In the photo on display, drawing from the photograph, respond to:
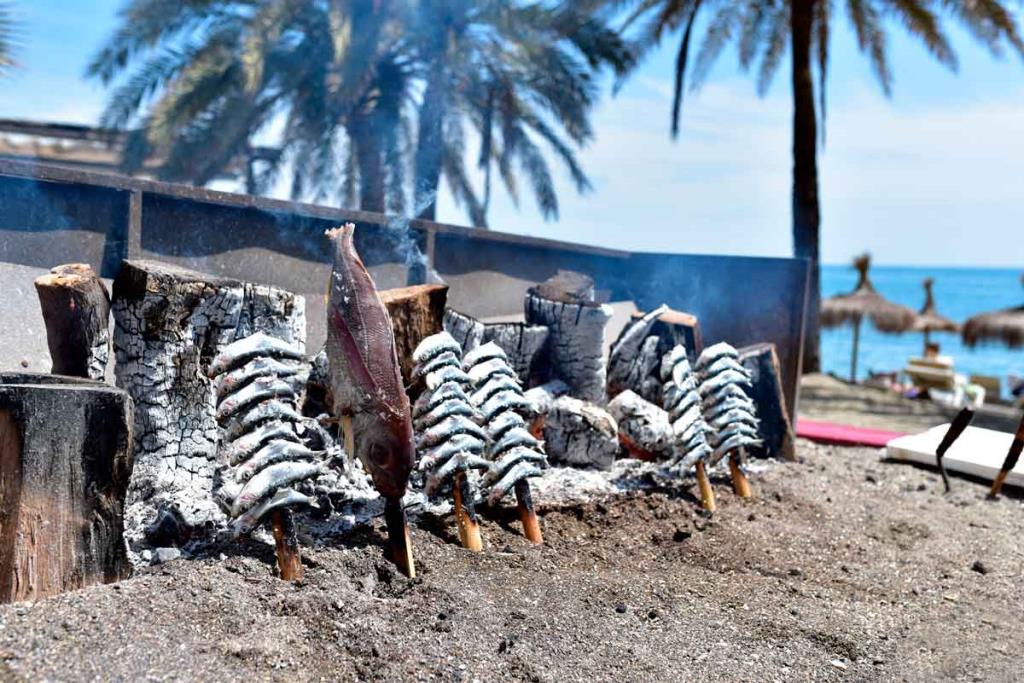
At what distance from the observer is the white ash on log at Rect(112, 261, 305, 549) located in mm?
3359

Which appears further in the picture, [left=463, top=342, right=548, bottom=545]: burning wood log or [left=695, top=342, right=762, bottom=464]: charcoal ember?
[left=695, top=342, right=762, bottom=464]: charcoal ember

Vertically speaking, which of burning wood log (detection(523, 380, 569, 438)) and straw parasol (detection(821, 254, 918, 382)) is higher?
straw parasol (detection(821, 254, 918, 382))

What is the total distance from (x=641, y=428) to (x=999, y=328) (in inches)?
617

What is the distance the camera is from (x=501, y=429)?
12.7 feet

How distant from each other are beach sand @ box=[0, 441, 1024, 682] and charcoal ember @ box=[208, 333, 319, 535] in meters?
0.24

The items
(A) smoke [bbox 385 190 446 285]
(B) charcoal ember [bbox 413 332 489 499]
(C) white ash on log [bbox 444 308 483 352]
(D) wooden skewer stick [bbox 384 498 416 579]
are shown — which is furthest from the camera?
(A) smoke [bbox 385 190 446 285]

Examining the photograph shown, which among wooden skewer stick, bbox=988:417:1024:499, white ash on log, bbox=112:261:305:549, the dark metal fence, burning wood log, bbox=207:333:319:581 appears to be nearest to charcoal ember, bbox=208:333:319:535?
burning wood log, bbox=207:333:319:581

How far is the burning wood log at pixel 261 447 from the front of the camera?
303 centimetres

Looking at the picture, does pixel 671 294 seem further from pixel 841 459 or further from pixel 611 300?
pixel 841 459

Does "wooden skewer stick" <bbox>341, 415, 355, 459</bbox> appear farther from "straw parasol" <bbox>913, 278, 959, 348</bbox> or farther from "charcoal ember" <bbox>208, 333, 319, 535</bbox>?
"straw parasol" <bbox>913, 278, 959, 348</bbox>

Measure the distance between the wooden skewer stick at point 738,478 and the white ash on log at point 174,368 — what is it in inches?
108

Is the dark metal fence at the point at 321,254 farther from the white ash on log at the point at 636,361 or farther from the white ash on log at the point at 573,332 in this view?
the white ash on log at the point at 636,361

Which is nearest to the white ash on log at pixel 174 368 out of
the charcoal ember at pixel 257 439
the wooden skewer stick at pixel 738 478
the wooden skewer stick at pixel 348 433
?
the charcoal ember at pixel 257 439

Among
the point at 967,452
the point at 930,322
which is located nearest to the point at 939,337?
the point at 930,322
